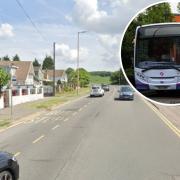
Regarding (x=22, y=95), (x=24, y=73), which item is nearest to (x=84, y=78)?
(x=24, y=73)

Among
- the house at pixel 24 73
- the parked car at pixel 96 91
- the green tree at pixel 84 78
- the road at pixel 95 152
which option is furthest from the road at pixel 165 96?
the green tree at pixel 84 78

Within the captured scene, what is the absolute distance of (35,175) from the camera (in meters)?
10.9

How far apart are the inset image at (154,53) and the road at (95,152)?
8417 millimetres

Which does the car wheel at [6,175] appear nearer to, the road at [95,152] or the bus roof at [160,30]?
the road at [95,152]

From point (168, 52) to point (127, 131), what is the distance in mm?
20172

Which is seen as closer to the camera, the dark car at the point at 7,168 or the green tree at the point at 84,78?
the dark car at the point at 7,168

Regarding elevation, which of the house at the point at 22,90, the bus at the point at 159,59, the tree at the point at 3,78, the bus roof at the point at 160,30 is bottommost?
the house at the point at 22,90

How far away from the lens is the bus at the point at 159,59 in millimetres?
2008

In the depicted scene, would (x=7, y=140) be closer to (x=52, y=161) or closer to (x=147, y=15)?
(x=52, y=161)

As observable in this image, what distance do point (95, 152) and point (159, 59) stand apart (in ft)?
42.9

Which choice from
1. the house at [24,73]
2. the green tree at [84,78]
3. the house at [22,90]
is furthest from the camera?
the green tree at [84,78]

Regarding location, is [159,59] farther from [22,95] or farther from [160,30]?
[22,95]

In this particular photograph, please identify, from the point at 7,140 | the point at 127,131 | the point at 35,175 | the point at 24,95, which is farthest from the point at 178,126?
the point at 24,95

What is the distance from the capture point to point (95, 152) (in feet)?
49.0
